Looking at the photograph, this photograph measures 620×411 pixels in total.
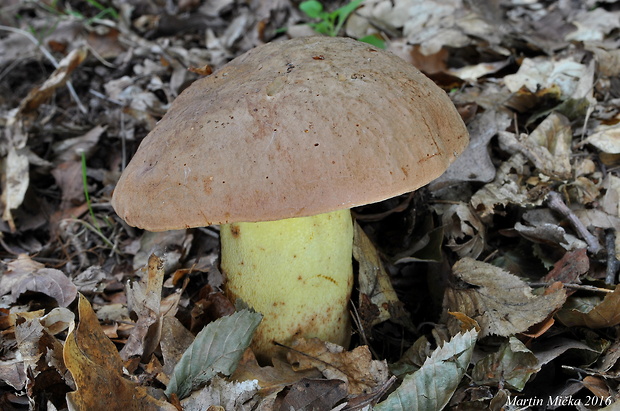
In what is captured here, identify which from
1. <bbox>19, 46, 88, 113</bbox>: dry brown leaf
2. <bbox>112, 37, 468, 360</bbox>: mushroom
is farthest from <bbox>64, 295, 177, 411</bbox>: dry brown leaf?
<bbox>19, 46, 88, 113</bbox>: dry brown leaf

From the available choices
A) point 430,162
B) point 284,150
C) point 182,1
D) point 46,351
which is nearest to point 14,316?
point 46,351

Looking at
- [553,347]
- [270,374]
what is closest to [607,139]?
[553,347]

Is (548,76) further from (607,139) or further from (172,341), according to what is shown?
(172,341)

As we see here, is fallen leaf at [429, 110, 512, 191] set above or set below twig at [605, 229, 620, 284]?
above

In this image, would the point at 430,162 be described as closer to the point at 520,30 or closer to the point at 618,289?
the point at 618,289

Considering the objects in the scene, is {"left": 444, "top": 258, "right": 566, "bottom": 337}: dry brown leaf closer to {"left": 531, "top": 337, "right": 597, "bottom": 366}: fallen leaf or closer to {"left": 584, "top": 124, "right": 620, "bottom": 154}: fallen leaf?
{"left": 531, "top": 337, "right": 597, "bottom": 366}: fallen leaf

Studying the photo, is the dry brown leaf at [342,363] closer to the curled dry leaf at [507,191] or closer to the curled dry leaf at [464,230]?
the curled dry leaf at [464,230]
